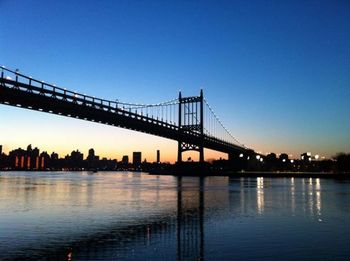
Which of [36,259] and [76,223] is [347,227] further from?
[36,259]

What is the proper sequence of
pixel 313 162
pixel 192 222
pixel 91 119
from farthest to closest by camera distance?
pixel 313 162, pixel 91 119, pixel 192 222

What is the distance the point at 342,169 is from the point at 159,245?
10057 centimetres

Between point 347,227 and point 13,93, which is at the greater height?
point 13,93

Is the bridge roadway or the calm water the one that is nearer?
the calm water

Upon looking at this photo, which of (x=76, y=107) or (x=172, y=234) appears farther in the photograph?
(x=76, y=107)

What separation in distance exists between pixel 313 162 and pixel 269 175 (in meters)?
79.0

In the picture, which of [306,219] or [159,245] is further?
[306,219]

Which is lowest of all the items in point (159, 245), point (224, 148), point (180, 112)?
point (159, 245)

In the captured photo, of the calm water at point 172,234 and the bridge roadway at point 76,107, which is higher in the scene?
the bridge roadway at point 76,107

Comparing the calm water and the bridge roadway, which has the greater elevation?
the bridge roadway

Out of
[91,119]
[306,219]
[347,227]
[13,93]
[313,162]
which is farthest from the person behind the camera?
[313,162]

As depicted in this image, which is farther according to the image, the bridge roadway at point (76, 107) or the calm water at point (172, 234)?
the bridge roadway at point (76, 107)

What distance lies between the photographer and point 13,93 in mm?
42375

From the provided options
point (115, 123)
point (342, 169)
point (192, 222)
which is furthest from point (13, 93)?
point (342, 169)
